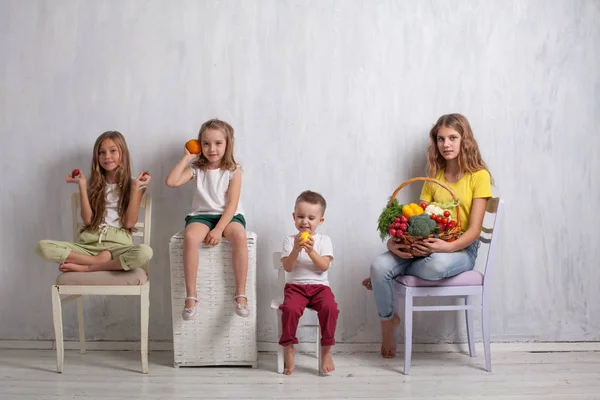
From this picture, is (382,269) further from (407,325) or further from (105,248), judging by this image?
(105,248)

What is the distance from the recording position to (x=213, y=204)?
3070 millimetres

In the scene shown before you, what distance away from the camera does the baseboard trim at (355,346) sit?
329cm

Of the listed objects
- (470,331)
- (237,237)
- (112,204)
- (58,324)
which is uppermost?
(112,204)

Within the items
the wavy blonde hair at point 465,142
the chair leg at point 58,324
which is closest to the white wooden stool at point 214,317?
the chair leg at point 58,324

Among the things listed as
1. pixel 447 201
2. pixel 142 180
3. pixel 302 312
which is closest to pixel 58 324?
pixel 142 180

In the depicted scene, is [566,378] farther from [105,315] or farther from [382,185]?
[105,315]

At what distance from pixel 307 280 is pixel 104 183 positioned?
113cm

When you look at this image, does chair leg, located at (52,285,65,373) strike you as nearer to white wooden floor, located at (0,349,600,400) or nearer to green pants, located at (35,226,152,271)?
white wooden floor, located at (0,349,600,400)

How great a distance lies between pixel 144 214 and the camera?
3.29 meters

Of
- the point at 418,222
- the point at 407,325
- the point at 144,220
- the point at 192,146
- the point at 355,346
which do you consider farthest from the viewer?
the point at 355,346

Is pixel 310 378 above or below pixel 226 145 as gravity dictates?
below

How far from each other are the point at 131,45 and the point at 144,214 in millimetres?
878

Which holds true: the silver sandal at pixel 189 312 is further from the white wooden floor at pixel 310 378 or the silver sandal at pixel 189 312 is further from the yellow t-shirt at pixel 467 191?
the yellow t-shirt at pixel 467 191

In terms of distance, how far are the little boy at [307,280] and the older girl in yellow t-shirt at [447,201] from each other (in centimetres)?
27
